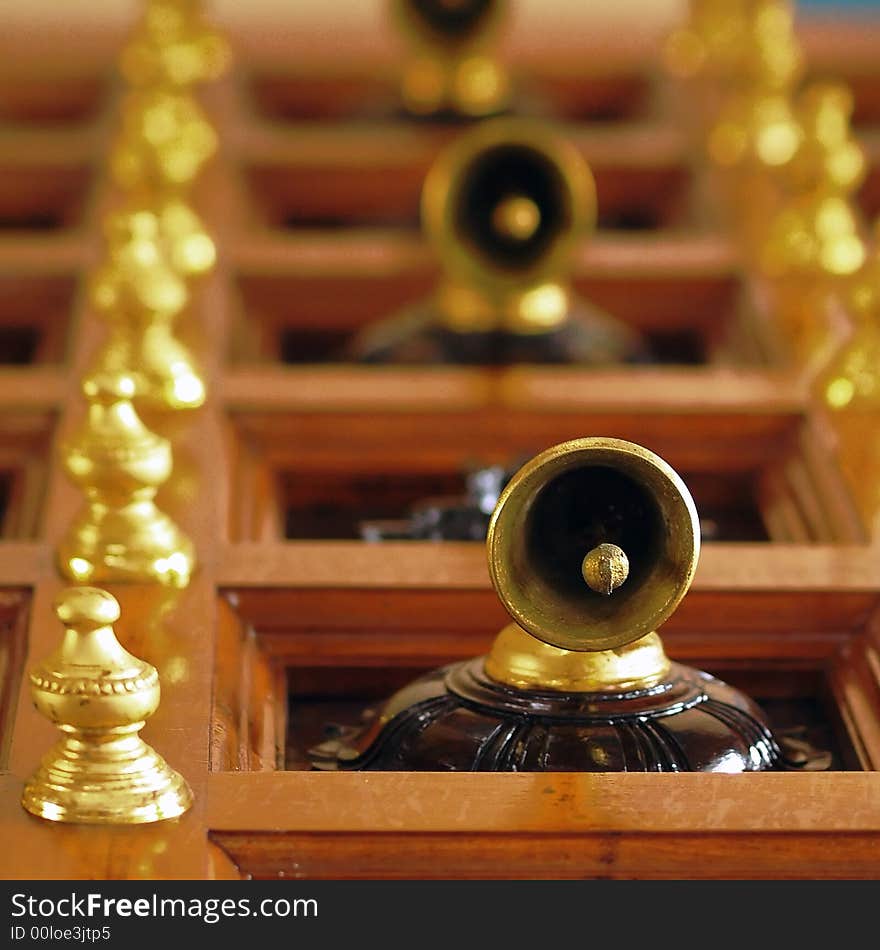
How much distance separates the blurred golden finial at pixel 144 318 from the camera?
1.10m

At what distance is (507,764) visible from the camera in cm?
71

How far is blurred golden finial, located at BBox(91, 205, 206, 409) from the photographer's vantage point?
3.60 feet

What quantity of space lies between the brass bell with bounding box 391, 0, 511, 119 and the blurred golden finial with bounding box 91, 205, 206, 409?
2.28 ft

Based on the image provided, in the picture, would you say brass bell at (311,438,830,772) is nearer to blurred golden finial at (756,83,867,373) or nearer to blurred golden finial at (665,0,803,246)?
blurred golden finial at (756,83,867,373)

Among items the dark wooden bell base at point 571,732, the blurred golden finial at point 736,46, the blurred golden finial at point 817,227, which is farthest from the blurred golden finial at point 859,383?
the blurred golden finial at point 736,46

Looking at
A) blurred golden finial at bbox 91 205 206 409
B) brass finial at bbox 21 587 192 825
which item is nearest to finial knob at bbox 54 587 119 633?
brass finial at bbox 21 587 192 825

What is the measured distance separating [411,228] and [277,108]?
446mm

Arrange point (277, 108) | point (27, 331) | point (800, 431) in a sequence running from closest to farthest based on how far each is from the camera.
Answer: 1. point (800, 431)
2. point (27, 331)
3. point (277, 108)

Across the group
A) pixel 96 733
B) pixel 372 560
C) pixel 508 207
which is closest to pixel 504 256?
pixel 508 207

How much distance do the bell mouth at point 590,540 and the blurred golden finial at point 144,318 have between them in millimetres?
409

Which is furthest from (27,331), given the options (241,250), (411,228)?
(411,228)

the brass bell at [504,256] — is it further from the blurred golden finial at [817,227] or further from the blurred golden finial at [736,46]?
the blurred golden finial at [736,46]
